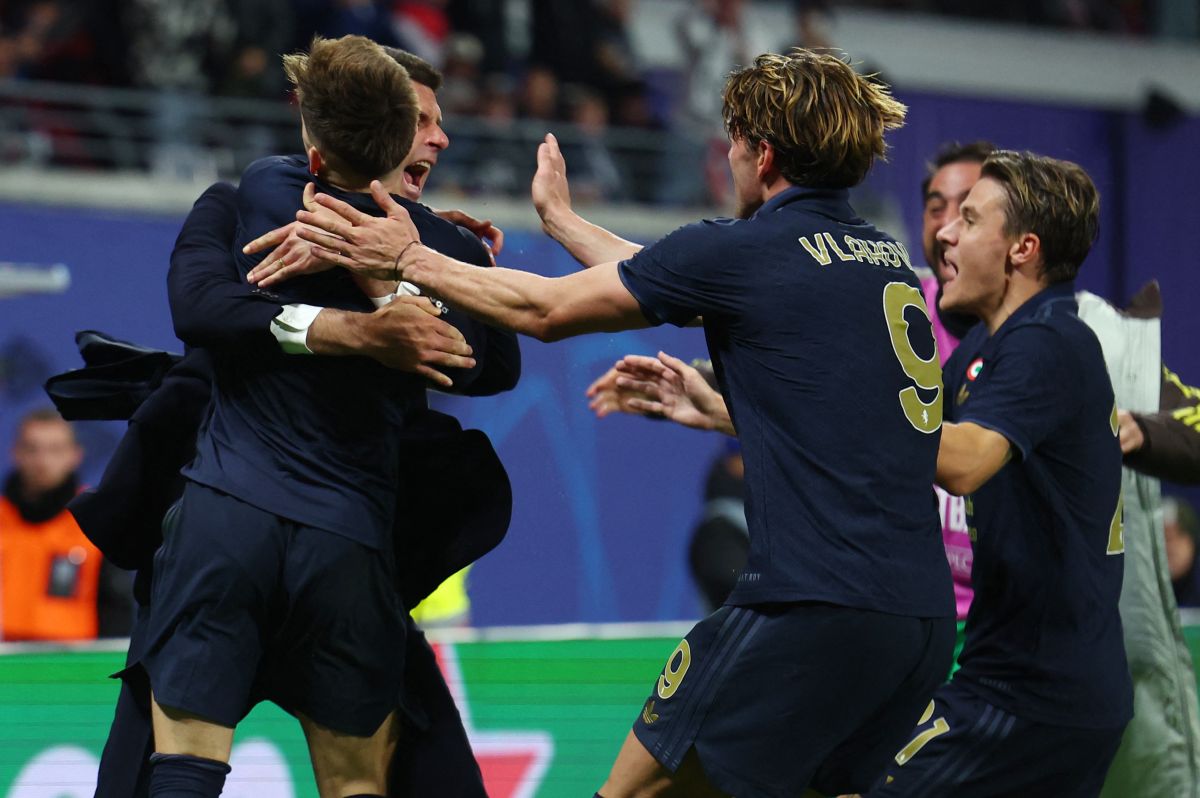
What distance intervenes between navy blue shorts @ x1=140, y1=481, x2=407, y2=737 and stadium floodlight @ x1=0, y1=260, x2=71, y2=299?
6350 mm

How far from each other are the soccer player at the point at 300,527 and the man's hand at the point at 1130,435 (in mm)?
1876

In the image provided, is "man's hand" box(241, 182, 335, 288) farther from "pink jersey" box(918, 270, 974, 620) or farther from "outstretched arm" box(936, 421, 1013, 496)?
"pink jersey" box(918, 270, 974, 620)

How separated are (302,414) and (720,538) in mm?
6365

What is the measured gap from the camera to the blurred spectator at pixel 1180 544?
9.95 meters

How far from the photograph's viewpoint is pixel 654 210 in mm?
12367

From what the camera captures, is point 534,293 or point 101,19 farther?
point 101,19

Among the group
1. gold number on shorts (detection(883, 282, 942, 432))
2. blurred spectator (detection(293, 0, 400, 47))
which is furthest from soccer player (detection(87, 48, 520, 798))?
blurred spectator (detection(293, 0, 400, 47))

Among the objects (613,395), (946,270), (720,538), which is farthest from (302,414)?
(720,538)

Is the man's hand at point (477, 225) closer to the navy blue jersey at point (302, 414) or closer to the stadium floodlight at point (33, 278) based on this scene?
the navy blue jersey at point (302, 414)

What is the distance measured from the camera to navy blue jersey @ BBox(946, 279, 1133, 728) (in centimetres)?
395

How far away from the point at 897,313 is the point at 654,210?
9002 millimetres

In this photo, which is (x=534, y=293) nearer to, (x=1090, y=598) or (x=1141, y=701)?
(x=1090, y=598)

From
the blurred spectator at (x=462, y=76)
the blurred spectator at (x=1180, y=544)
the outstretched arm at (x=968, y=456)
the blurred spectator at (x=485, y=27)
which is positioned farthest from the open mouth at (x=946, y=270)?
the blurred spectator at (x=485, y=27)

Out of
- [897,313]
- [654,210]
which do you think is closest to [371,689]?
[897,313]
